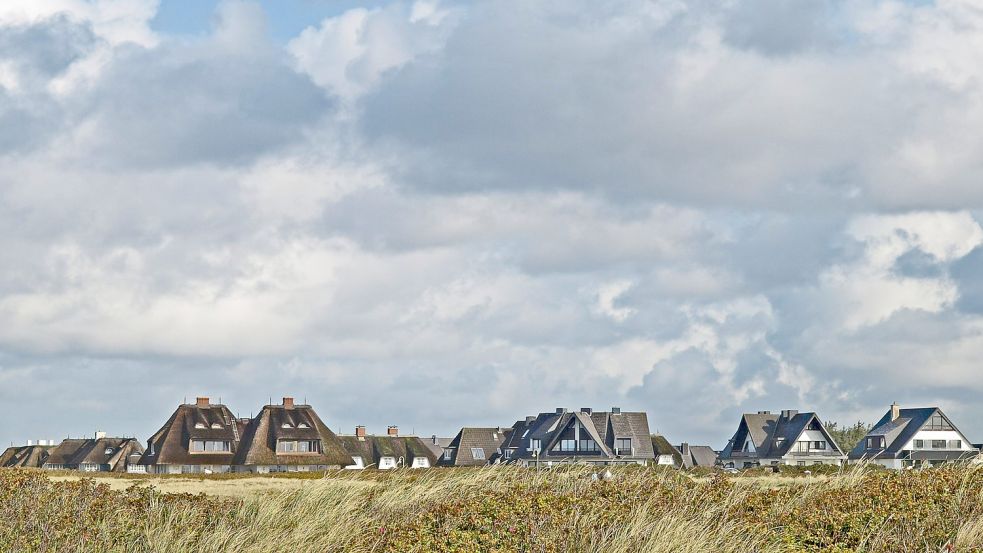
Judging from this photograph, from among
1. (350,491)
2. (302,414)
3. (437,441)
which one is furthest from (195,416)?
(350,491)

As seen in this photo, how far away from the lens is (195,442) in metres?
71.6

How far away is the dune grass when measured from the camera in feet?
44.1

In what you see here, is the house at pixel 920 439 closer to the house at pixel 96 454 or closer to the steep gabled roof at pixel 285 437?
the steep gabled roof at pixel 285 437

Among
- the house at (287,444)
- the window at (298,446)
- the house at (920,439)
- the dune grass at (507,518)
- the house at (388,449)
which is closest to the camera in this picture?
the dune grass at (507,518)

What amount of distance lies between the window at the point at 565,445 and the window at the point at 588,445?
1.46ft

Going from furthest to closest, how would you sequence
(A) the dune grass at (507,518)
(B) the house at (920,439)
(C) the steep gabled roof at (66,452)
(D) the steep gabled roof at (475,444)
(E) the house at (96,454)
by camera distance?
(C) the steep gabled roof at (66,452) < (E) the house at (96,454) < (D) the steep gabled roof at (475,444) < (B) the house at (920,439) < (A) the dune grass at (507,518)

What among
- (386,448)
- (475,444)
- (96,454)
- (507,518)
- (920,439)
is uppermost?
(96,454)

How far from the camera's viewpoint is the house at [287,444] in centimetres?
6900

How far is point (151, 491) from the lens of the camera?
16.5 meters

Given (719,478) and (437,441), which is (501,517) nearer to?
(719,478)

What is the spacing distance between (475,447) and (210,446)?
2126cm

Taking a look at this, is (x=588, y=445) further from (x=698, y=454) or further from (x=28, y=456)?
(x=28, y=456)

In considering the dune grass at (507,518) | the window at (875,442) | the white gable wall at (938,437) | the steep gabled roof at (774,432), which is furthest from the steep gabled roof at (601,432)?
the dune grass at (507,518)

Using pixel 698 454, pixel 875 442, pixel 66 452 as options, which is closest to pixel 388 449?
pixel 698 454
